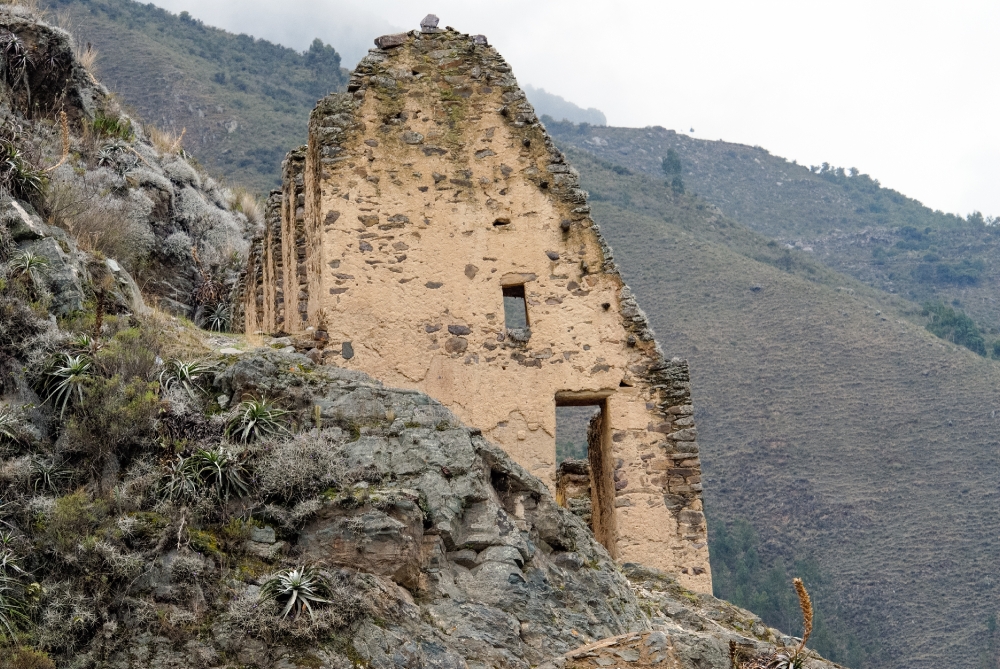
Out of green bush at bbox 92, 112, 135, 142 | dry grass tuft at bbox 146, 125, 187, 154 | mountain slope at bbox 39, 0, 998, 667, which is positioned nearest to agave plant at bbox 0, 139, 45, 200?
green bush at bbox 92, 112, 135, 142

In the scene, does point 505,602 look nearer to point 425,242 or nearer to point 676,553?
point 676,553

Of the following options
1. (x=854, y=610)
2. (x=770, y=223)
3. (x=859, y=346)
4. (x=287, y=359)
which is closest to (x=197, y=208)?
(x=287, y=359)

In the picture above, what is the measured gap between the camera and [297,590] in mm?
6938

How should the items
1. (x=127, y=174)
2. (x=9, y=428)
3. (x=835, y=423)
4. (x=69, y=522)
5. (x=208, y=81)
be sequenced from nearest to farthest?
1. (x=69, y=522)
2. (x=9, y=428)
3. (x=127, y=174)
4. (x=835, y=423)
5. (x=208, y=81)

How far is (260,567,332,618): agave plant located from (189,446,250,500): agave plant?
36.6 inches

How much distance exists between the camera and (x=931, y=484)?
4703 cm

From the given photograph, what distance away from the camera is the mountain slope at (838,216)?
2995 inches

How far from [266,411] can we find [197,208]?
42.6ft

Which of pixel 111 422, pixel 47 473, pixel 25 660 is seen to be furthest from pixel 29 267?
pixel 25 660

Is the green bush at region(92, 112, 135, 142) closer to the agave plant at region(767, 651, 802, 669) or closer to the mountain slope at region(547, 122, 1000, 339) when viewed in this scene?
the agave plant at region(767, 651, 802, 669)

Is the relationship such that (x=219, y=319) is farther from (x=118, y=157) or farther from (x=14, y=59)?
(x=14, y=59)

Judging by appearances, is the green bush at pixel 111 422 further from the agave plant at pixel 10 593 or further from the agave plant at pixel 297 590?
the agave plant at pixel 297 590

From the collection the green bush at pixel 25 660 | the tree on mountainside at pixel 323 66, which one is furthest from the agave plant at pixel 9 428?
the tree on mountainside at pixel 323 66

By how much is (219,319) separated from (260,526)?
11721mm
